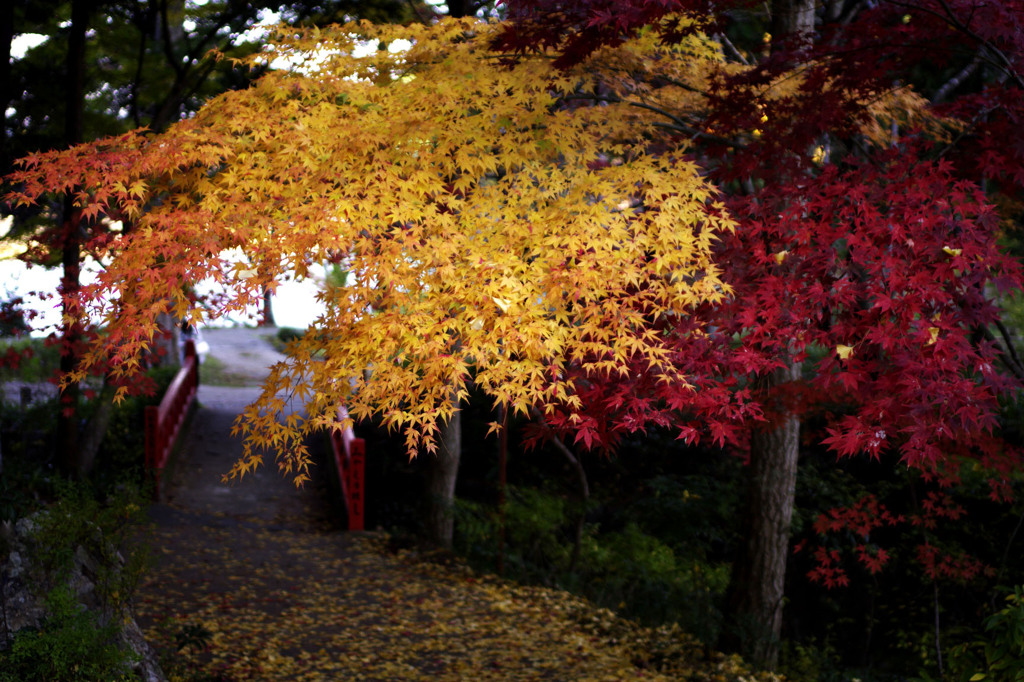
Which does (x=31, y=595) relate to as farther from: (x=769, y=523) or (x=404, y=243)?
(x=769, y=523)

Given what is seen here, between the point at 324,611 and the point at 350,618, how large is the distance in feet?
0.94

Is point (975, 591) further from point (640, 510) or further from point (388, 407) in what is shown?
point (388, 407)

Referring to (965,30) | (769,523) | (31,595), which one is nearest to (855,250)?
(965,30)

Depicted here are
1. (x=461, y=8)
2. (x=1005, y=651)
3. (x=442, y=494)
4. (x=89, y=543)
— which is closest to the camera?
(x=1005, y=651)

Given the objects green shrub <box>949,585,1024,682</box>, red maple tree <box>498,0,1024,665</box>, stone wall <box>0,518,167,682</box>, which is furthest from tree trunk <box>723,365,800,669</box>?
stone wall <box>0,518,167,682</box>

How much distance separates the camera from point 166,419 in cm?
1128

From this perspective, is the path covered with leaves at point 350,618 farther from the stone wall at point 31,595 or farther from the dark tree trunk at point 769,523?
the dark tree trunk at point 769,523

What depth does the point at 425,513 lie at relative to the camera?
31.2ft

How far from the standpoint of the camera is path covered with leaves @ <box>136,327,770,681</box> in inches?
247

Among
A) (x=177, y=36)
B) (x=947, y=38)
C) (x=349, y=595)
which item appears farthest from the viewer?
(x=177, y=36)

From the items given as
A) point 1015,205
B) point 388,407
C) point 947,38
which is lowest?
point 388,407

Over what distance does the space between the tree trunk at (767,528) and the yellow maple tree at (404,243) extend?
278 cm

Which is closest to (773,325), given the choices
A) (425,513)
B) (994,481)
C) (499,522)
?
(994,481)

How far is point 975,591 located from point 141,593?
900 centimetres
